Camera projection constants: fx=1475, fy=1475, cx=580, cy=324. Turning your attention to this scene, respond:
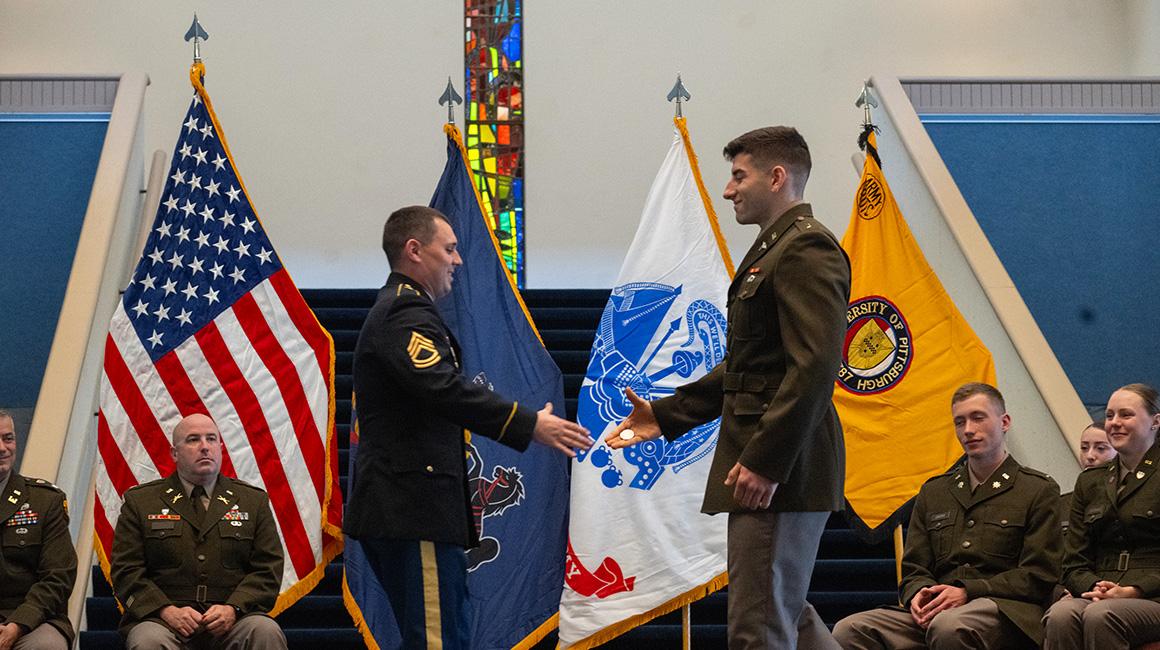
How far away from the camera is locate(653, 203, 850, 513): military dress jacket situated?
3123mm

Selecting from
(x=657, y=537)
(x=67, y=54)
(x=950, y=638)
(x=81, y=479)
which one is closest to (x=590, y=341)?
(x=657, y=537)

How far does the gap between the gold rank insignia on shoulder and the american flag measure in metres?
1.85

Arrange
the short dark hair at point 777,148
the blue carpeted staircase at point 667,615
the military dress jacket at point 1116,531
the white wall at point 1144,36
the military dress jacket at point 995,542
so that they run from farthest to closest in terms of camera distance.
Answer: the white wall at point 1144,36, the blue carpeted staircase at point 667,615, the military dress jacket at point 995,542, the military dress jacket at point 1116,531, the short dark hair at point 777,148

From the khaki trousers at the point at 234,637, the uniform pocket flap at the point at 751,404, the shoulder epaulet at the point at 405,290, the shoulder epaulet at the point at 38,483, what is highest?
the shoulder epaulet at the point at 405,290

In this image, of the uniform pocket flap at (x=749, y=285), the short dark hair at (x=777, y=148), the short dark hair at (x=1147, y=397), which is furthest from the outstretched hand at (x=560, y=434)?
the short dark hair at (x=1147, y=397)

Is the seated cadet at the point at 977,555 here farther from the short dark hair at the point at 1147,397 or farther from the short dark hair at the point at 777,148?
the short dark hair at the point at 777,148

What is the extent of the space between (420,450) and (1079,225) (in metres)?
4.83

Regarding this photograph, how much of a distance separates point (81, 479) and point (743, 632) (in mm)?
3108

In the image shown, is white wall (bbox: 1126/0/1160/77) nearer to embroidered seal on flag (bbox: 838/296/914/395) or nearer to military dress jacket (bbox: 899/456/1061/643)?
embroidered seal on flag (bbox: 838/296/914/395)

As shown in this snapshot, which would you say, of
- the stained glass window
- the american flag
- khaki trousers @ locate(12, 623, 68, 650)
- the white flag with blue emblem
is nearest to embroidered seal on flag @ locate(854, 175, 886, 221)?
the white flag with blue emblem

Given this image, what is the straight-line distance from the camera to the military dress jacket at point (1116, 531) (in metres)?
4.17

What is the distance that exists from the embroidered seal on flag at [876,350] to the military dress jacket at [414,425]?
8.08ft

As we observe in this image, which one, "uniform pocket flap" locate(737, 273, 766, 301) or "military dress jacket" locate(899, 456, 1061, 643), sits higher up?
"uniform pocket flap" locate(737, 273, 766, 301)

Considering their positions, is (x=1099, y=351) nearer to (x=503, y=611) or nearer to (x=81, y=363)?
(x=503, y=611)
